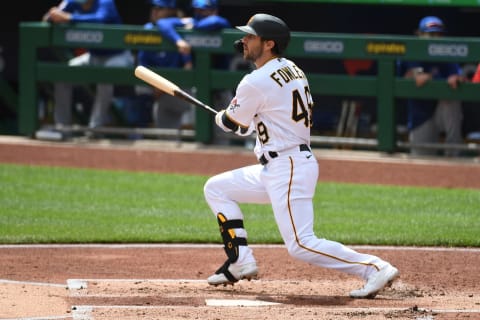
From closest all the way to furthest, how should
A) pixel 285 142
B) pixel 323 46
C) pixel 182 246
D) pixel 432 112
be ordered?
pixel 285 142
pixel 182 246
pixel 432 112
pixel 323 46

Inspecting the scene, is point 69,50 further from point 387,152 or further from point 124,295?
point 124,295

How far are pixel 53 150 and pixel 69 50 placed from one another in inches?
66.6

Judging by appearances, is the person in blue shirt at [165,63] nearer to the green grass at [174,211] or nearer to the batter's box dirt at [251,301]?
the green grass at [174,211]

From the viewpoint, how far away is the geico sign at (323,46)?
11.6 meters

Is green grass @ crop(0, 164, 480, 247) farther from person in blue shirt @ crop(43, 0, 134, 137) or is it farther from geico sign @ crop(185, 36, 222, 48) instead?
geico sign @ crop(185, 36, 222, 48)

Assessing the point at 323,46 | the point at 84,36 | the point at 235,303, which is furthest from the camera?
the point at 84,36

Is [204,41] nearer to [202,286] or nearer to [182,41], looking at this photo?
[182,41]

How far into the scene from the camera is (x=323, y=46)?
458 inches

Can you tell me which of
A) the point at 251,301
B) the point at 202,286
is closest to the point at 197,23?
the point at 202,286

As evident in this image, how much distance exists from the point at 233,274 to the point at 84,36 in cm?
637

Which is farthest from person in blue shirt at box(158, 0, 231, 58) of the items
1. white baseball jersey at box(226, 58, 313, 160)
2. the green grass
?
white baseball jersey at box(226, 58, 313, 160)

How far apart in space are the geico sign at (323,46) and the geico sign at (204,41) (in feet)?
3.10

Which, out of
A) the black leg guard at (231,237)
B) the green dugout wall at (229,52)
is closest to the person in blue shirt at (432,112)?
the green dugout wall at (229,52)

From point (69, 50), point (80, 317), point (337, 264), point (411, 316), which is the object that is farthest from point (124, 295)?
point (69, 50)
